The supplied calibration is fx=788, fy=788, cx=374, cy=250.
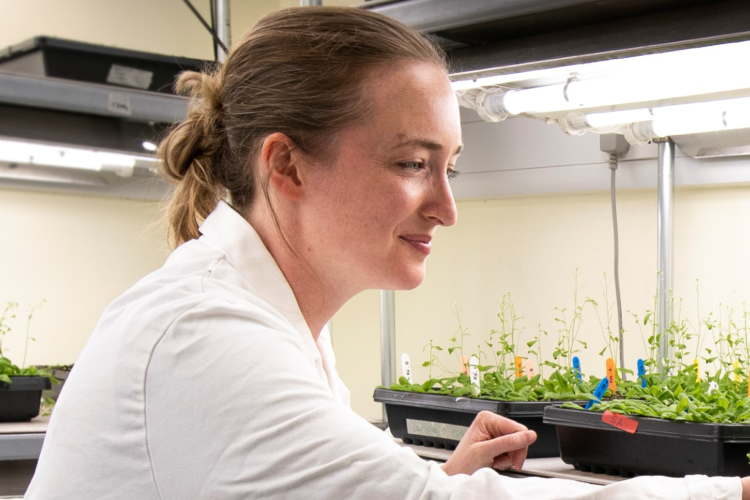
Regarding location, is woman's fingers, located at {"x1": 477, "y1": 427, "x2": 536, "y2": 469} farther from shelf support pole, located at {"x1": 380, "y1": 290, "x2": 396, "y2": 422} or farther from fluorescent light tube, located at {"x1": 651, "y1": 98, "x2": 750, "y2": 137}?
shelf support pole, located at {"x1": 380, "y1": 290, "x2": 396, "y2": 422}

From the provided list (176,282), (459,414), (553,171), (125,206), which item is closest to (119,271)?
(125,206)

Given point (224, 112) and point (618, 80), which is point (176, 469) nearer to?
point (224, 112)

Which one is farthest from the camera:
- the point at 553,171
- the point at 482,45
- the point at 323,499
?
the point at 553,171

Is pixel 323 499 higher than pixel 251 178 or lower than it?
lower

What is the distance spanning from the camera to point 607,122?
1616mm

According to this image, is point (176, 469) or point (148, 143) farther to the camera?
point (148, 143)

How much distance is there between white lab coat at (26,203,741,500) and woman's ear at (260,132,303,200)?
17 centimetres

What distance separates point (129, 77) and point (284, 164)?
1.29 m

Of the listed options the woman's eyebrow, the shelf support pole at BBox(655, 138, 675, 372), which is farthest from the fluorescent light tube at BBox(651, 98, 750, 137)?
the woman's eyebrow

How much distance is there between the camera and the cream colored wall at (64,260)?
11.7 feet

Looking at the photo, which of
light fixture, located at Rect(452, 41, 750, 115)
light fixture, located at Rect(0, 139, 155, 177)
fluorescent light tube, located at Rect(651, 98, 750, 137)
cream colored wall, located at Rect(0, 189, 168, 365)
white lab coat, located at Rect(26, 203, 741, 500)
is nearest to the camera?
white lab coat, located at Rect(26, 203, 741, 500)

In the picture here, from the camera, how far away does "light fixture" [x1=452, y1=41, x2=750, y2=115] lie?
46.1 inches

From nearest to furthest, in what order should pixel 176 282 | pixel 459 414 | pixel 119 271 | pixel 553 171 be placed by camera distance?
pixel 176 282
pixel 459 414
pixel 553 171
pixel 119 271

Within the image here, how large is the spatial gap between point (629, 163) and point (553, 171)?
230 millimetres
